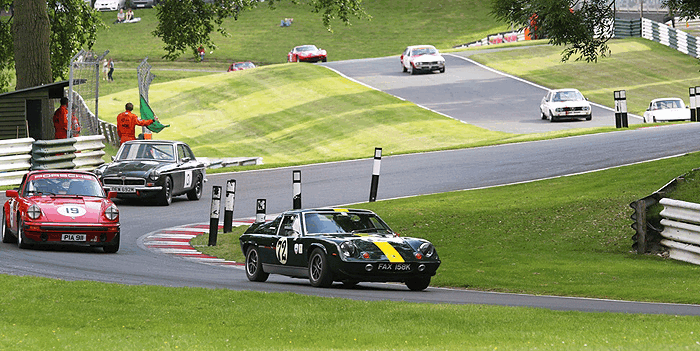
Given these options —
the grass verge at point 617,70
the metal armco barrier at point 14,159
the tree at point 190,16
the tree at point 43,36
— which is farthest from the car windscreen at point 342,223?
the grass verge at point 617,70

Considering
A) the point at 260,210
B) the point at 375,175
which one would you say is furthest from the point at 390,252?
the point at 375,175

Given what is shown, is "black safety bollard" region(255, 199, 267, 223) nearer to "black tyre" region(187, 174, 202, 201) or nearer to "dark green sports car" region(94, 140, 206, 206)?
"dark green sports car" region(94, 140, 206, 206)

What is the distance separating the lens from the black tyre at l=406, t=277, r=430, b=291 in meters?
13.1

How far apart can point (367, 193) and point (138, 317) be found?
13.9 m

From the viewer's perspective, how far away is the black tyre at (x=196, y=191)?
23.8 m

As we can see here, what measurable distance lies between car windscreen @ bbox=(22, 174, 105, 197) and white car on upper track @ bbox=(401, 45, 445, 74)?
40.4 meters

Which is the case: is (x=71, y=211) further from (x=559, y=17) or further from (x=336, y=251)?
(x=559, y=17)

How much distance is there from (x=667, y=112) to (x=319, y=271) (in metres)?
28.1

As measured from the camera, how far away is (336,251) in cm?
1274

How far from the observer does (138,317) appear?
993cm

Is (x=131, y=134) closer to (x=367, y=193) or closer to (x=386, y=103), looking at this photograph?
(x=367, y=193)

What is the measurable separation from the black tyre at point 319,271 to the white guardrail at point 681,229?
5.41 metres

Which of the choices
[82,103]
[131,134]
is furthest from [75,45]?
[131,134]

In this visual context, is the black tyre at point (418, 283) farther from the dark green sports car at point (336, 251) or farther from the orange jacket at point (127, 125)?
the orange jacket at point (127, 125)
